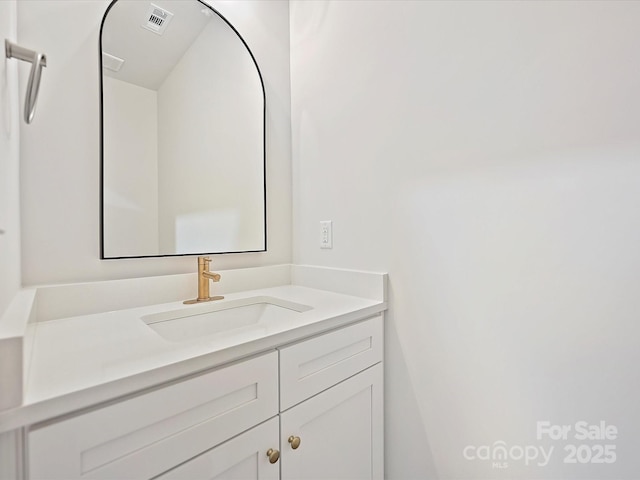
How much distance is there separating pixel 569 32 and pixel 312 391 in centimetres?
114

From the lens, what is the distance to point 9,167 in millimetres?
762

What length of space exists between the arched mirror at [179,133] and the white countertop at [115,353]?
0.30 meters

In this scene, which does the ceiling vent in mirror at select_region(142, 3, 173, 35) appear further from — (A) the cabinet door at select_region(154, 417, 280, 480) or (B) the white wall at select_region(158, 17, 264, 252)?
(A) the cabinet door at select_region(154, 417, 280, 480)

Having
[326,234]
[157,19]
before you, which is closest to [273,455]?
[326,234]

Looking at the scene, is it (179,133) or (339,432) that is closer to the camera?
(339,432)

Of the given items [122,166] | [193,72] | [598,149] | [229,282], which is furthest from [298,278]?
[598,149]

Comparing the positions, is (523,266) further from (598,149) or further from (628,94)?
(628,94)

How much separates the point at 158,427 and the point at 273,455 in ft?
1.01

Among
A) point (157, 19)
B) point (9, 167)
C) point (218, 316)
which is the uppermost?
point (157, 19)

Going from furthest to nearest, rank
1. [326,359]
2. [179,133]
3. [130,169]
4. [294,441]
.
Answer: [179,133] → [130,169] → [326,359] → [294,441]

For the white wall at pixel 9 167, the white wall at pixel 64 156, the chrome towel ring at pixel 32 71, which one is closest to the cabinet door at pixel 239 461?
the white wall at pixel 9 167

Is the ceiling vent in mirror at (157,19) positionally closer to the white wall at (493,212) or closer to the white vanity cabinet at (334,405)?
the white wall at (493,212)

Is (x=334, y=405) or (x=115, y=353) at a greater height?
(x=115, y=353)

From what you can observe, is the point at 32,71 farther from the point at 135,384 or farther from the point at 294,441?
the point at 294,441
